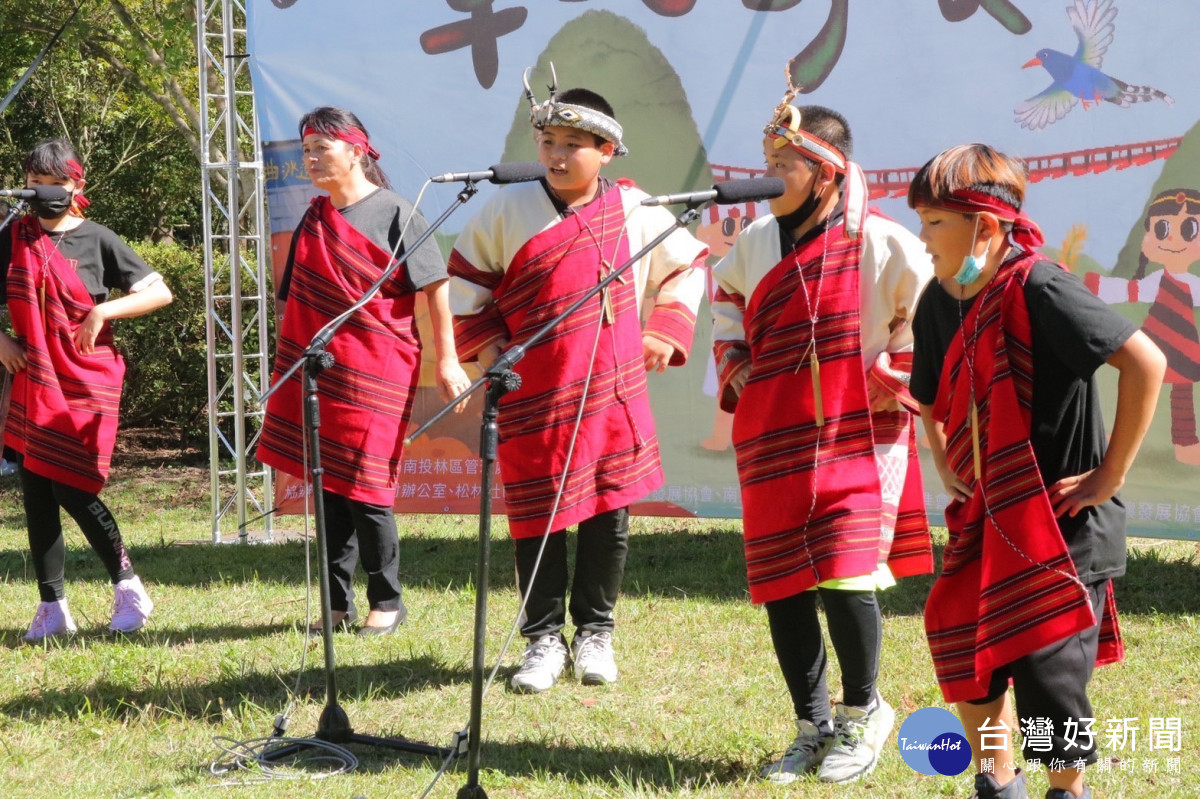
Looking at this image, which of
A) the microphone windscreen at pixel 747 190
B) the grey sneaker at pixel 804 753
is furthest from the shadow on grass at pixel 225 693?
the microphone windscreen at pixel 747 190

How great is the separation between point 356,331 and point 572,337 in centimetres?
98

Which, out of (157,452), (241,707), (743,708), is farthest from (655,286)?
(157,452)

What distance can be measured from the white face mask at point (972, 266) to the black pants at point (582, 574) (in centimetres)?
169

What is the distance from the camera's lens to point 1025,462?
2420 mm

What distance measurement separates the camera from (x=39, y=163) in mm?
4613

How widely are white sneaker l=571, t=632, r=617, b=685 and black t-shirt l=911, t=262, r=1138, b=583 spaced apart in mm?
1839

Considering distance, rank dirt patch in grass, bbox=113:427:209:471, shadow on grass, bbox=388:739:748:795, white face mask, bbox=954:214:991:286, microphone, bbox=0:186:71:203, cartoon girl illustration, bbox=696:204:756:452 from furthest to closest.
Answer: dirt patch in grass, bbox=113:427:209:471 → cartoon girl illustration, bbox=696:204:756:452 → microphone, bbox=0:186:71:203 → shadow on grass, bbox=388:739:748:795 → white face mask, bbox=954:214:991:286

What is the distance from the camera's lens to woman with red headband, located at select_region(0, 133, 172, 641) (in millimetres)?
4625

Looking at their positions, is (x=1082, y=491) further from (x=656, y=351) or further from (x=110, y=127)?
(x=110, y=127)

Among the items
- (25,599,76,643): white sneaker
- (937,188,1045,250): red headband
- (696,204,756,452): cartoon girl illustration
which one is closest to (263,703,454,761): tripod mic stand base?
(25,599,76,643): white sneaker

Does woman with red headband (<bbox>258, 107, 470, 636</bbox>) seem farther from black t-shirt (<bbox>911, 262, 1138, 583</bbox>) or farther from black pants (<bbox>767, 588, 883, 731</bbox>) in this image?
black t-shirt (<bbox>911, 262, 1138, 583</bbox>)

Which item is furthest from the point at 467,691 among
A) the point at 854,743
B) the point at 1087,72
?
the point at 1087,72

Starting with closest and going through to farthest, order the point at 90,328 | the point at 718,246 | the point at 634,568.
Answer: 1. the point at 90,328
2. the point at 718,246
3. the point at 634,568

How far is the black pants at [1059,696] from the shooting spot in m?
2.40
